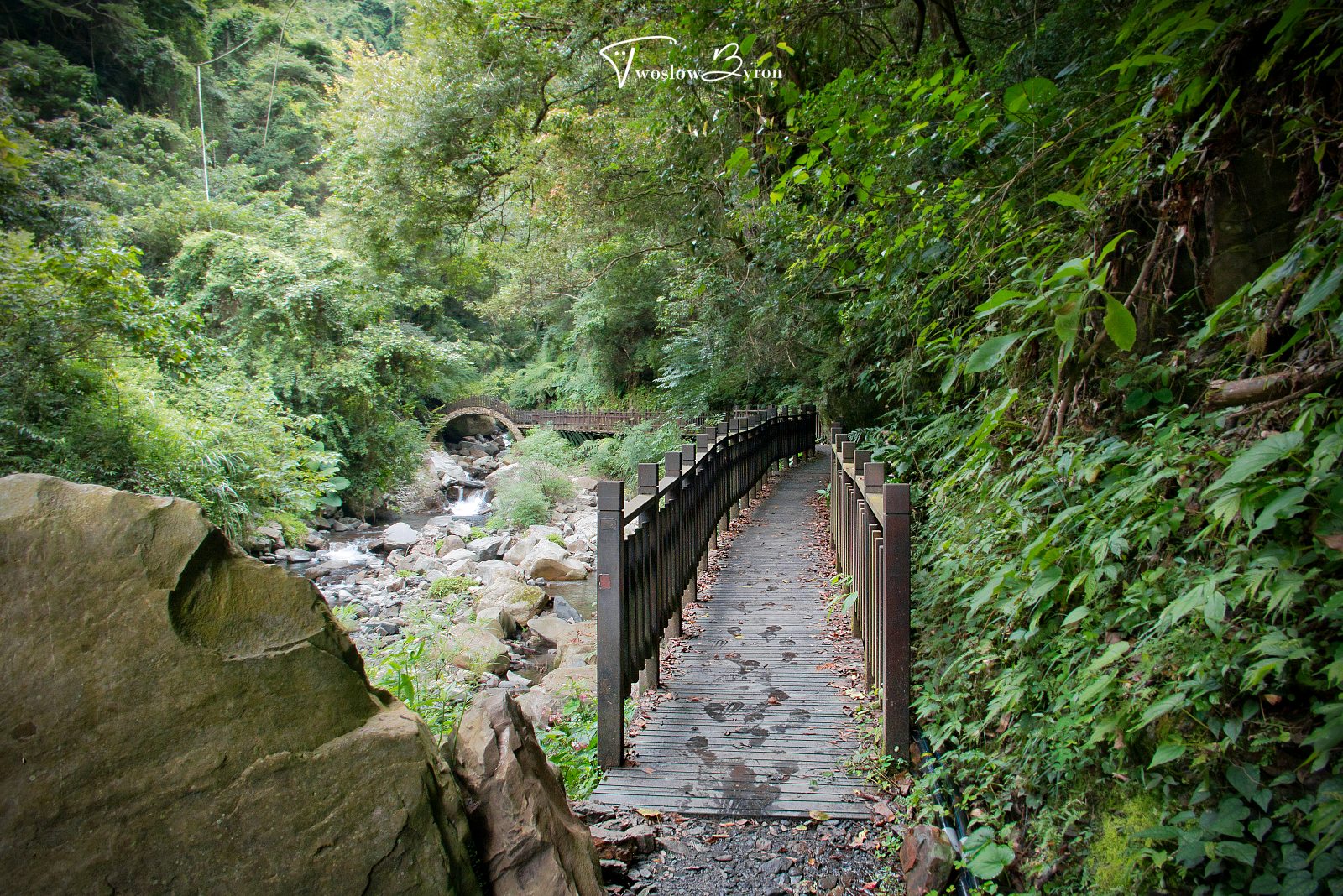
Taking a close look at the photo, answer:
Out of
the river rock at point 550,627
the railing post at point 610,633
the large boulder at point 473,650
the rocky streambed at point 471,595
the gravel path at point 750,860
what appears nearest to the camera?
the gravel path at point 750,860

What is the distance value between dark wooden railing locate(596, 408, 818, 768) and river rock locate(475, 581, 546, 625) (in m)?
3.56

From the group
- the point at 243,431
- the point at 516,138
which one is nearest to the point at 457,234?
the point at 516,138

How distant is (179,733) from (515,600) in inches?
313

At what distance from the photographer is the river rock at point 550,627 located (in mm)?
8477

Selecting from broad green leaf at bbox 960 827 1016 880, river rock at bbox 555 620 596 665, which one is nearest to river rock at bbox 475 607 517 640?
river rock at bbox 555 620 596 665

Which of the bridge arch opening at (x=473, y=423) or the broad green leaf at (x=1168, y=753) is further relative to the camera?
the bridge arch opening at (x=473, y=423)

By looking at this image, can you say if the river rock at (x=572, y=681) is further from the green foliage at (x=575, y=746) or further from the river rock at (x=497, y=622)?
the river rock at (x=497, y=622)

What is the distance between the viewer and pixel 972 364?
1350 millimetres

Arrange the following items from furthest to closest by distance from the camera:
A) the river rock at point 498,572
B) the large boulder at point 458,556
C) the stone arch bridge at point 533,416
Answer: the stone arch bridge at point 533,416 < the large boulder at point 458,556 < the river rock at point 498,572


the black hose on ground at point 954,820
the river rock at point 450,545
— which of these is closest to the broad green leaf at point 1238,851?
the black hose on ground at point 954,820

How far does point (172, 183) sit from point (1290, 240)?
90.2ft

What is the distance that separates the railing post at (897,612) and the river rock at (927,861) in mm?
646

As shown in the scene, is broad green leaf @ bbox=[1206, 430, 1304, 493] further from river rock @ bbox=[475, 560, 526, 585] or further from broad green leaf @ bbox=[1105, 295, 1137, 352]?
river rock @ bbox=[475, 560, 526, 585]

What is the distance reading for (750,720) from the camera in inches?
148
